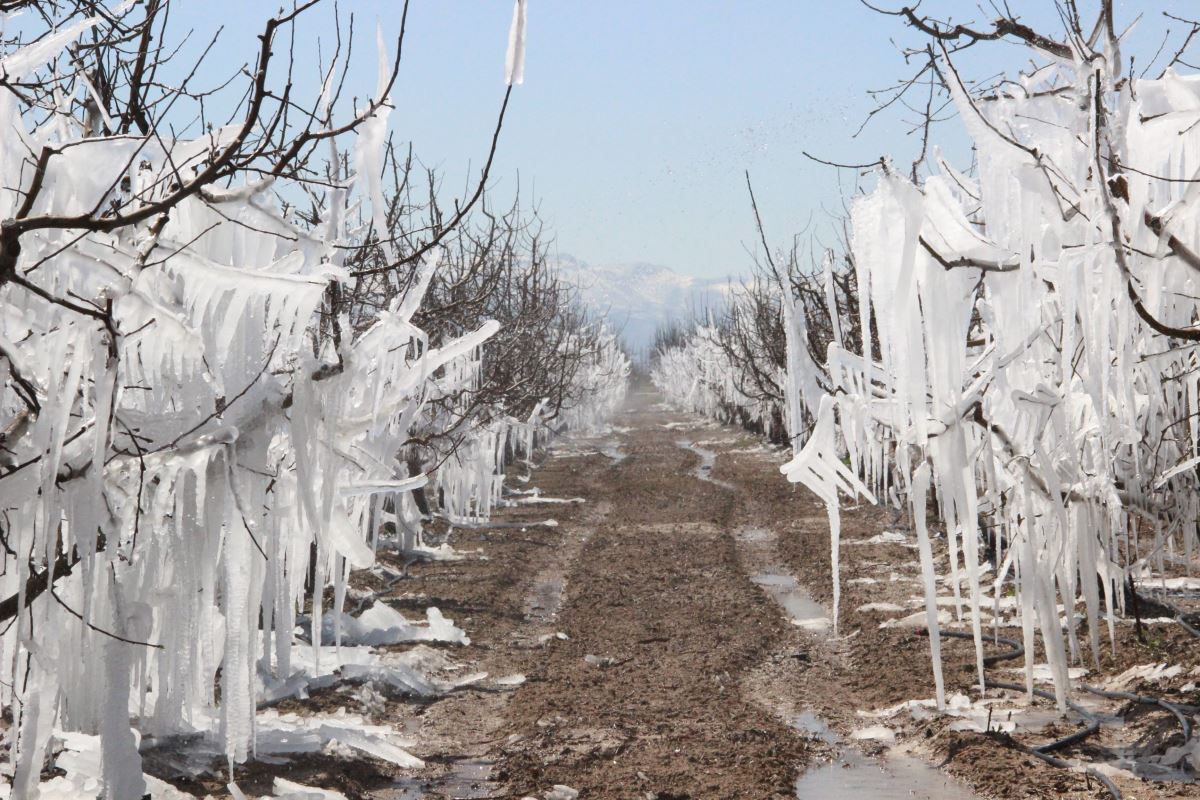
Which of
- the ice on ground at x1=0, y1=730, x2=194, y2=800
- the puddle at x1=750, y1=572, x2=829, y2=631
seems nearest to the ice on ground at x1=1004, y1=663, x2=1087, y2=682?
the puddle at x1=750, y1=572, x2=829, y2=631

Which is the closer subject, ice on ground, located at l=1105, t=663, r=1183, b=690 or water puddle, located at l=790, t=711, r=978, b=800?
water puddle, located at l=790, t=711, r=978, b=800

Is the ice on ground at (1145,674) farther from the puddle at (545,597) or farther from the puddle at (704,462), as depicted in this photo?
the puddle at (704,462)

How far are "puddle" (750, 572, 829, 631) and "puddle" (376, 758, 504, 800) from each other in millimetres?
4397

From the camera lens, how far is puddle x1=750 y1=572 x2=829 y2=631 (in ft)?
32.3

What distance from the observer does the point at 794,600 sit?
35.8ft

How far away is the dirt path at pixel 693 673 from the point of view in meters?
5.47

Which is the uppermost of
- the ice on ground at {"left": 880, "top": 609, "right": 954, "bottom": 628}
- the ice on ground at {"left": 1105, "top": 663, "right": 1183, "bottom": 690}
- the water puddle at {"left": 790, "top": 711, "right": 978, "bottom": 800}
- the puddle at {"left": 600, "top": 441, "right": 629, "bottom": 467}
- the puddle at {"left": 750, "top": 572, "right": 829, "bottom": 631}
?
the puddle at {"left": 600, "top": 441, "right": 629, "bottom": 467}

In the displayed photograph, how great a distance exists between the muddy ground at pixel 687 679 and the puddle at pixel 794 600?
0.35ft

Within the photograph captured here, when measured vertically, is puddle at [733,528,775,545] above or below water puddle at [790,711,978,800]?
above

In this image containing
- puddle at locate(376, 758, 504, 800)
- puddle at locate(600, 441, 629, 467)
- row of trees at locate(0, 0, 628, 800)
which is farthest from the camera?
puddle at locate(600, 441, 629, 467)

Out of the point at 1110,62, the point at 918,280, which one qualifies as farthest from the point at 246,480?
the point at 1110,62

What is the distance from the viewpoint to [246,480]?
4.40 meters

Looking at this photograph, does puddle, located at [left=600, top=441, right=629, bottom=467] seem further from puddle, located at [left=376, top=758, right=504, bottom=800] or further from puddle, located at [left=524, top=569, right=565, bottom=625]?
puddle, located at [left=376, top=758, right=504, bottom=800]

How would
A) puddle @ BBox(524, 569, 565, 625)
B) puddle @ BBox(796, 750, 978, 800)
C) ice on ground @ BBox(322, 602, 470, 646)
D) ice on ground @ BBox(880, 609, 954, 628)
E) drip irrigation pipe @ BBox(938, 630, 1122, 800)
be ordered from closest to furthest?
drip irrigation pipe @ BBox(938, 630, 1122, 800) → puddle @ BBox(796, 750, 978, 800) → ice on ground @ BBox(322, 602, 470, 646) → ice on ground @ BBox(880, 609, 954, 628) → puddle @ BBox(524, 569, 565, 625)
